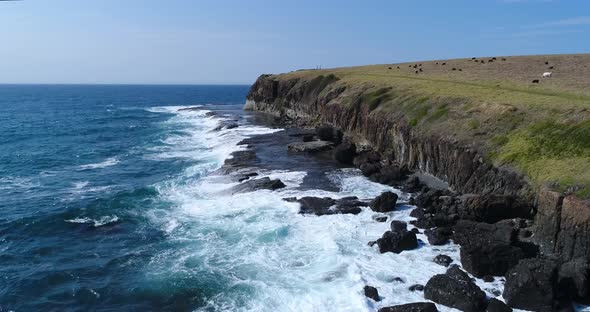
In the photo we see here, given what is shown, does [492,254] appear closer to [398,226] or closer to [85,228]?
[398,226]

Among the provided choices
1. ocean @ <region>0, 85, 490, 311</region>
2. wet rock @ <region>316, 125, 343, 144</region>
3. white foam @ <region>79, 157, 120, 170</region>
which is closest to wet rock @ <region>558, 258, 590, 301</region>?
ocean @ <region>0, 85, 490, 311</region>

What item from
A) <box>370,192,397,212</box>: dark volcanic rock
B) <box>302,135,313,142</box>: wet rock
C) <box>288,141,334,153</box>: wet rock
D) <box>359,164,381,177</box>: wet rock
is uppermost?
<box>302,135,313,142</box>: wet rock

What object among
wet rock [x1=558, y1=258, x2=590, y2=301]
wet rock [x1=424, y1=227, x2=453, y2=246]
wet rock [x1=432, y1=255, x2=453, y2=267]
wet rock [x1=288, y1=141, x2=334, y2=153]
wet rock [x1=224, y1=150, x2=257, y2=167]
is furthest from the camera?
wet rock [x1=288, y1=141, x2=334, y2=153]

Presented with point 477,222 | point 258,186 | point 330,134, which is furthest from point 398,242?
point 330,134

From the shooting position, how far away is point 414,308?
63.5 feet

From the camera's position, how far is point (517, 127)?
34.0 metres

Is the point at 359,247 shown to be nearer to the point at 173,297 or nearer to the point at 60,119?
→ the point at 173,297

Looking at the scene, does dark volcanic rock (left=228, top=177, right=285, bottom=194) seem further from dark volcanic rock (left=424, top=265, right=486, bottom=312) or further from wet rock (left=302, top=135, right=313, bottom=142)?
wet rock (left=302, top=135, right=313, bottom=142)

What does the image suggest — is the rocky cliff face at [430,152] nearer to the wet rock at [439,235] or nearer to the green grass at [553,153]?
the green grass at [553,153]

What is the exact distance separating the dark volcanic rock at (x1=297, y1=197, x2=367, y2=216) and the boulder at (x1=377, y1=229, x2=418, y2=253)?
6264 mm

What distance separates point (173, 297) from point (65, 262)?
9179mm

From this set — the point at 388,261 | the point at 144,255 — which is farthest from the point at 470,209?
the point at 144,255

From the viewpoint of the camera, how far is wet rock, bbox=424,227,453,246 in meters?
26.8

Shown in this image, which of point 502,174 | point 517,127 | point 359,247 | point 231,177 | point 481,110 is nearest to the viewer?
point 359,247
